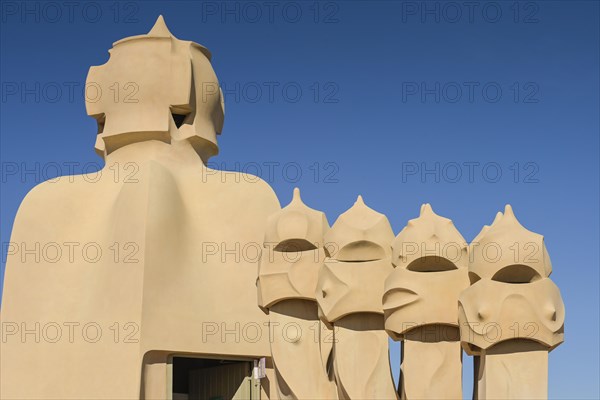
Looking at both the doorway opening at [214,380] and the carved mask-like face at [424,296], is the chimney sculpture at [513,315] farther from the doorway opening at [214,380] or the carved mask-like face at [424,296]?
the doorway opening at [214,380]

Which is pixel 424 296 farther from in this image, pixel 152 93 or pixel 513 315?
pixel 152 93

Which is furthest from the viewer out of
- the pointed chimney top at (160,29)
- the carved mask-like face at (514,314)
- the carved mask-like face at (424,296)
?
the pointed chimney top at (160,29)

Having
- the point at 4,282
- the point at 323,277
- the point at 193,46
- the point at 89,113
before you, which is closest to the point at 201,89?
the point at 193,46

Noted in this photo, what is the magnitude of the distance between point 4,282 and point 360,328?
7.17 metres

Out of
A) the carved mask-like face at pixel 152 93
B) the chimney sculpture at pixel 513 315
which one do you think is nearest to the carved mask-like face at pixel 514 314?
the chimney sculpture at pixel 513 315

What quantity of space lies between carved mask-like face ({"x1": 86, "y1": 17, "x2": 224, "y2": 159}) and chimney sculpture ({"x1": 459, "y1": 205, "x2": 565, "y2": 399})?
7.80 metres

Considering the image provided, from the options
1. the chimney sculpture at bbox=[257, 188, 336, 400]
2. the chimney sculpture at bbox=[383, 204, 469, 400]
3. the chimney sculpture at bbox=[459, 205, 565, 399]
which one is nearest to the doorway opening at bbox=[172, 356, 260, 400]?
the chimney sculpture at bbox=[257, 188, 336, 400]

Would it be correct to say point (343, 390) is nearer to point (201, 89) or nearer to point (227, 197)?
point (227, 197)

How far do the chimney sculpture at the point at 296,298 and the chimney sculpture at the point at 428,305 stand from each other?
1809mm

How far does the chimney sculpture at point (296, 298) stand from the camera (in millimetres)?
13289

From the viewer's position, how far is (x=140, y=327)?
15070 millimetres

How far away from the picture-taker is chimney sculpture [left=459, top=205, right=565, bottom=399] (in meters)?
10.7

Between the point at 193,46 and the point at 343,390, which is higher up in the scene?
the point at 193,46

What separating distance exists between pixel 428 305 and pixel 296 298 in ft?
8.17
